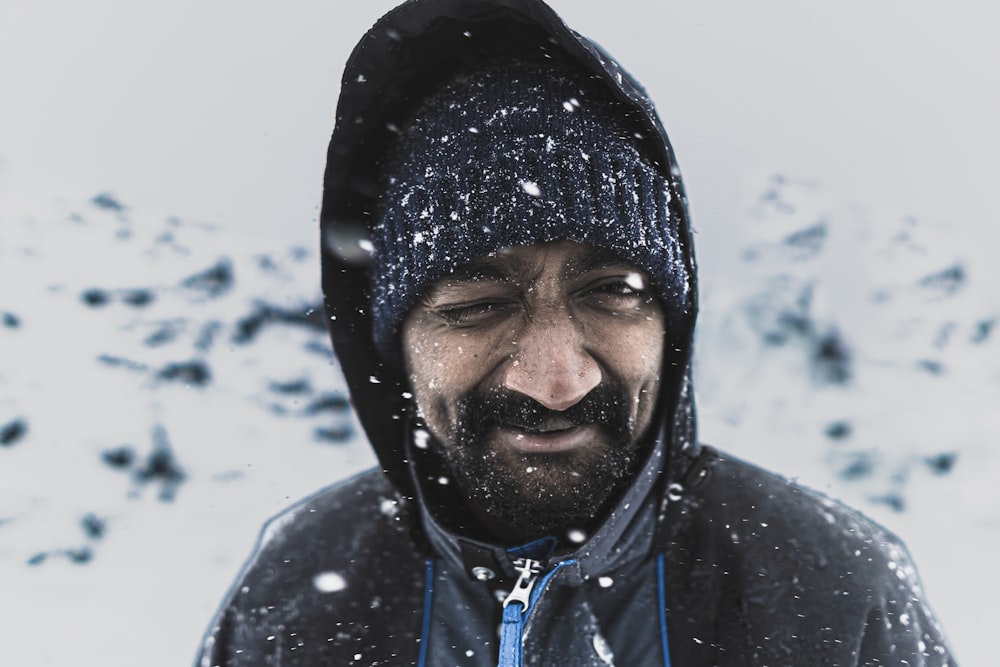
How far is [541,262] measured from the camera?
66.1 inches

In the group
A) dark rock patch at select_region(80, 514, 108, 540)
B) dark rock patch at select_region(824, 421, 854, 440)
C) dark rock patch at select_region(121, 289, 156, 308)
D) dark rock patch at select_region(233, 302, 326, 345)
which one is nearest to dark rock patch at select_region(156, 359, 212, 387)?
dark rock patch at select_region(233, 302, 326, 345)

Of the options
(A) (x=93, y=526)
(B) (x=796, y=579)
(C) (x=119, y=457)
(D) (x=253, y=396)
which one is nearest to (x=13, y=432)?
(C) (x=119, y=457)

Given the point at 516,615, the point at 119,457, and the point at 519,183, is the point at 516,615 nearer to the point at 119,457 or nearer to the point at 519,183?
the point at 519,183

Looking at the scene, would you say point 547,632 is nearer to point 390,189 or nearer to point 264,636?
point 264,636

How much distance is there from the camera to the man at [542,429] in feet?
5.37

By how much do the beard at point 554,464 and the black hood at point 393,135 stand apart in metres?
0.20

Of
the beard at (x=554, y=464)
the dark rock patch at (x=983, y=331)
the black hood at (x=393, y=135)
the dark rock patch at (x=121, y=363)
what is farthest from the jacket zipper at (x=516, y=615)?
the dark rock patch at (x=983, y=331)

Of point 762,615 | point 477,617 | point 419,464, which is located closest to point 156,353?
point 419,464

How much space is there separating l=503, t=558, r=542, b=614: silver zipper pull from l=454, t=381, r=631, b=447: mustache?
0.28m

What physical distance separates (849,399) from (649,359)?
6.78 ft

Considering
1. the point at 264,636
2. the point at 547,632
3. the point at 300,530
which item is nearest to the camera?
the point at 547,632

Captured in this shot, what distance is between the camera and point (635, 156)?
5.85 ft

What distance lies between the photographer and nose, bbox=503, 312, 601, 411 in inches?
64.4

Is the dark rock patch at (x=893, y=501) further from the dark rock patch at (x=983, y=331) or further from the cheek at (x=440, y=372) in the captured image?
the cheek at (x=440, y=372)
